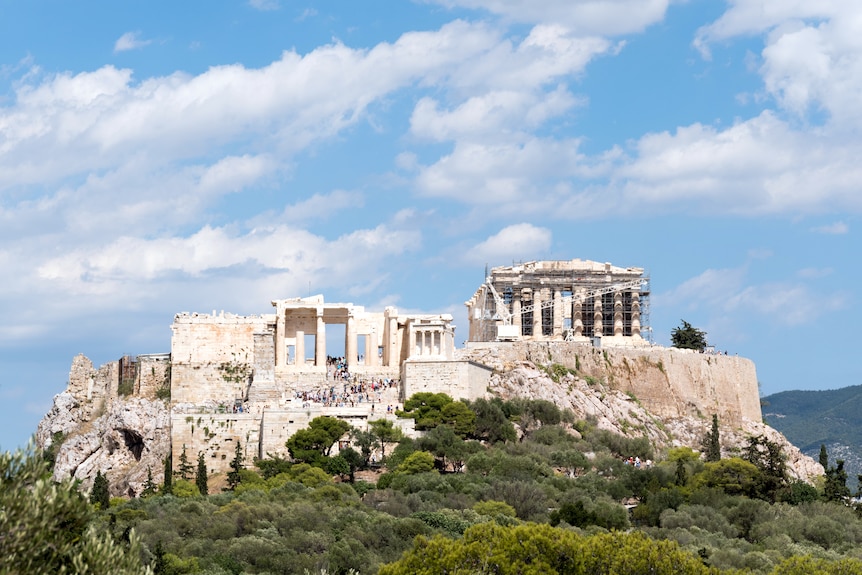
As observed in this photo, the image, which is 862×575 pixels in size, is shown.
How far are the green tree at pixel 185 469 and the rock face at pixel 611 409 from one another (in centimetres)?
1567

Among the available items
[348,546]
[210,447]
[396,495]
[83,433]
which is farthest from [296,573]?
[83,433]

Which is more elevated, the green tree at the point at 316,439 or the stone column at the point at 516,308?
the stone column at the point at 516,308

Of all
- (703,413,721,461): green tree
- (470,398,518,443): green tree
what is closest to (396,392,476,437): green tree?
(470,398,518,443): green tree

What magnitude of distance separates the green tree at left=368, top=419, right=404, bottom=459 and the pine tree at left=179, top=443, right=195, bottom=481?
25.7 ft

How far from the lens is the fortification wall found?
76.1 metres

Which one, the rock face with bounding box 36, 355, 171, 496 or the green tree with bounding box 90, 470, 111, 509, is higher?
the rock face with bounding box 36, 355, 171, 496

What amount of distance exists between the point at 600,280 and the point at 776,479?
30.2 meters

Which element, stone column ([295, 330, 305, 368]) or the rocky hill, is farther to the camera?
stone column ([295, 330, 305, 368])

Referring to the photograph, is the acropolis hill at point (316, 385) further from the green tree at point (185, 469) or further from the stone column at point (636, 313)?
the stone column at point (636, 313)

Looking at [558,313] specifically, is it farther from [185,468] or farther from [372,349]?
[185,468]

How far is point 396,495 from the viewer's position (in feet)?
185

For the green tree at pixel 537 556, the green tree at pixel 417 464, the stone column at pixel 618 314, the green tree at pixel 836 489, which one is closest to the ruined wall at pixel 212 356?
the green tree at pixel 417 464

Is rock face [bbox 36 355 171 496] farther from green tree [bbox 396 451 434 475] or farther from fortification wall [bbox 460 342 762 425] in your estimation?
fortification wall [bbox 460 342 762 425]

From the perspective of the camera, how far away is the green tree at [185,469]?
63.5m
